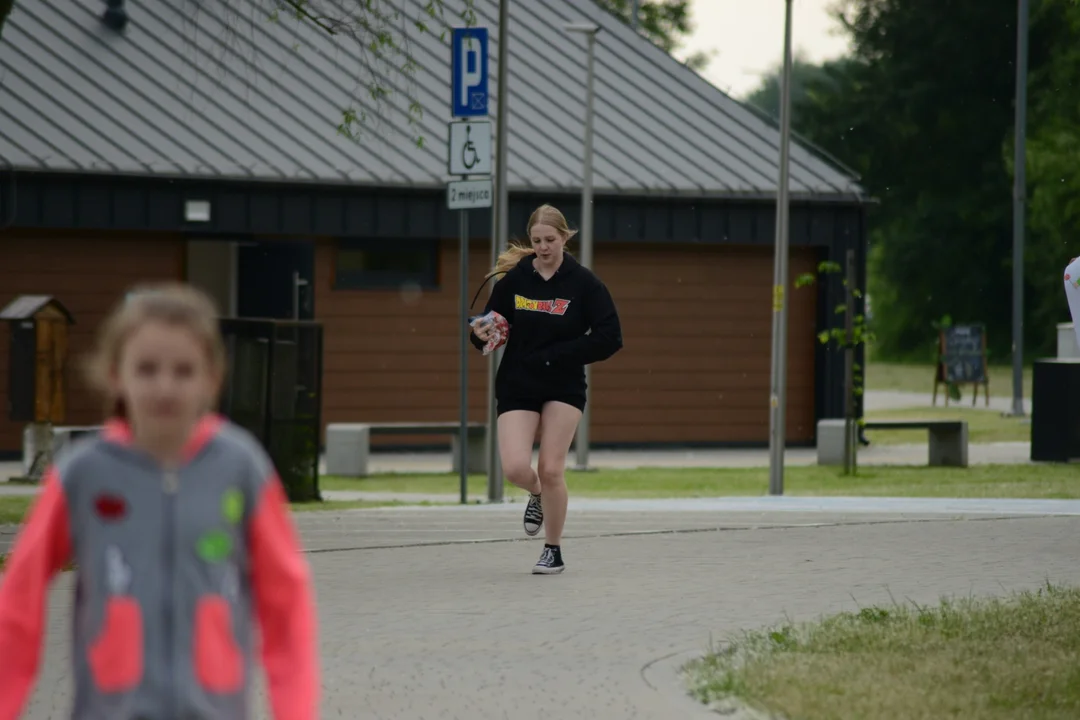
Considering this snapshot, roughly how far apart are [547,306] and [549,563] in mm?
1319

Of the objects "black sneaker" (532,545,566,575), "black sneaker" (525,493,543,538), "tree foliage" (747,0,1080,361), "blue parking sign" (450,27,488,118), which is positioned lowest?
"black sneaker" (532,545,566,575)

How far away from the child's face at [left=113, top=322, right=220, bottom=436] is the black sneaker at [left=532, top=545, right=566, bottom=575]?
22.6ft

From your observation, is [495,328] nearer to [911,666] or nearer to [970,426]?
[911,666]

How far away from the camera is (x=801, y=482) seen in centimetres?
1986

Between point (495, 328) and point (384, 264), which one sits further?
point (384, 264)

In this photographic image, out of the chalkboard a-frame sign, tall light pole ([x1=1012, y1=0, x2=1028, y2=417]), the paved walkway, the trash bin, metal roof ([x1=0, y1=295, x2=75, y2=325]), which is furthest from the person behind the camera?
the chalkboard a-frame sign

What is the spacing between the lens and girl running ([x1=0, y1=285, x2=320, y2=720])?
3.05 meters

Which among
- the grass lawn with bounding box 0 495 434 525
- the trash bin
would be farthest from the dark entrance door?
the trash bin

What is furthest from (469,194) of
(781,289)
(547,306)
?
(547,306)

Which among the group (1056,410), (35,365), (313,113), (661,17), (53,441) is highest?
(661,17)

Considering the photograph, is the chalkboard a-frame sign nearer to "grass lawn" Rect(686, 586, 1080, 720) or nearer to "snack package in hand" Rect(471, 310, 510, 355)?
"snack package in hand" Rect(471, 310, 510, 355)

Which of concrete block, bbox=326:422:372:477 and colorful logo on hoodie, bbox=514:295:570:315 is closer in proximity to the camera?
colorful logo on hoodie, bbox=514:295:570:315

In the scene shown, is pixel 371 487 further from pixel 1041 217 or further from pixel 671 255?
pixel 1041 217

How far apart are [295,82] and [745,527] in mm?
15324
